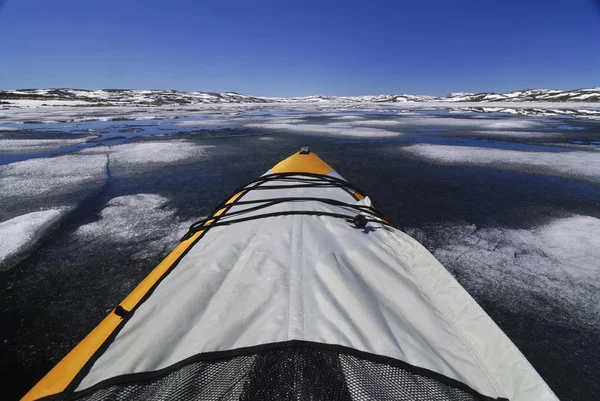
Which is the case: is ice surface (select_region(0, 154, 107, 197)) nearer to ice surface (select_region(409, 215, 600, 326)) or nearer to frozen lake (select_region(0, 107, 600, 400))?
frozen lake (select_region(0, 107, 600, 400))

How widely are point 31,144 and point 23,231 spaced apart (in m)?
7.44

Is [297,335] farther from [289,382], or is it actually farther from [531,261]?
[531,261]

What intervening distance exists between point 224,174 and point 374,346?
462cm

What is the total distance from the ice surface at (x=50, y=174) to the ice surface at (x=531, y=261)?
5161 millimetres

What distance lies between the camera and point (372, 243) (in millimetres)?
1762

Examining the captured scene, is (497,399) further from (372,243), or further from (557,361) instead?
(557,361)

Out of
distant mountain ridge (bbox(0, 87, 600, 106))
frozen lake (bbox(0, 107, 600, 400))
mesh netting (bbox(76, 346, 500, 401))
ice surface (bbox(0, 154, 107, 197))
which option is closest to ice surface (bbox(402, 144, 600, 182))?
frozen lake (bbox(0, 107, 600, 400))

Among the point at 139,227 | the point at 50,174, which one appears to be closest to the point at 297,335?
the point at 139,227

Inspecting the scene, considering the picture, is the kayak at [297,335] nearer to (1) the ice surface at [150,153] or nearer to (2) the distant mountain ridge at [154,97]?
(1) the ice surface at [150,153]

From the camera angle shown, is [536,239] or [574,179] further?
[574,179]

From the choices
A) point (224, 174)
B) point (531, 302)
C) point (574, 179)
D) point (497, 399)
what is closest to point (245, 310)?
point (497, 399)

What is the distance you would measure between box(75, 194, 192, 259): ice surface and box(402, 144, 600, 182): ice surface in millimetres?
5516

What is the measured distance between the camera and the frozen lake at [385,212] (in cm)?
176

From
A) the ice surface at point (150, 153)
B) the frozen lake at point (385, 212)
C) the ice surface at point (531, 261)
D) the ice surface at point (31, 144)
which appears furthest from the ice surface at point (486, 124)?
the ice surface at point (31, 144)
